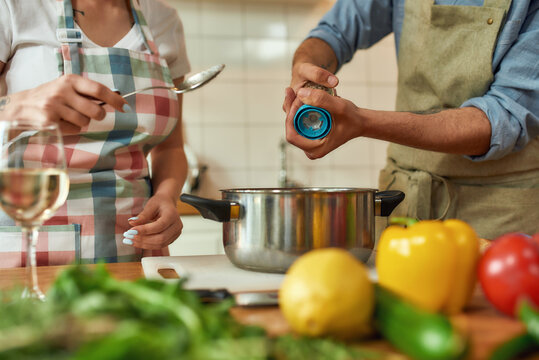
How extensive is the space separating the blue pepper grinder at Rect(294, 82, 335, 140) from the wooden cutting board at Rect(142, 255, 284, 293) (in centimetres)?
28

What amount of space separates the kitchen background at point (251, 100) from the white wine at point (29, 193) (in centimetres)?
194

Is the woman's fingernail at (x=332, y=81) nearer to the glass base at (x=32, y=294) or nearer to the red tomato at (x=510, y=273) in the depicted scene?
the red tomato at (x=510, y=273)

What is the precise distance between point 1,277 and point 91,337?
1.79 ft

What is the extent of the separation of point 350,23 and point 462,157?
18.9 inches

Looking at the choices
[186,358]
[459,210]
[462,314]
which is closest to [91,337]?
[186,358]

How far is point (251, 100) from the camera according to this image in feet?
8.56

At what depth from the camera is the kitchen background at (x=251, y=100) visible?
2553 millimetres

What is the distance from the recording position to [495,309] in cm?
58

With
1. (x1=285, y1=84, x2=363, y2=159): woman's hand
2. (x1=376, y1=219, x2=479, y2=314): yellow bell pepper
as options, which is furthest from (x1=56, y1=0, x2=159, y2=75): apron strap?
(x1=376, y1=219, x2=479, y2=314): yellow bell pepper

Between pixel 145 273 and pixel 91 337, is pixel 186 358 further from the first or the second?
pixel 145 273

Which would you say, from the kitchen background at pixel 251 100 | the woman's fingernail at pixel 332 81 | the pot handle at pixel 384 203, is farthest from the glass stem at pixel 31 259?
the kitchen background at pixel 251 100

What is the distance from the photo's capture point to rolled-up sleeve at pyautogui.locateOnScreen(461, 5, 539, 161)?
112cm

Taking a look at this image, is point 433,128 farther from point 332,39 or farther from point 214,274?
point 214,274

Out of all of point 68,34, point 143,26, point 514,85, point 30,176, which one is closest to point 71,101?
point 30,176
